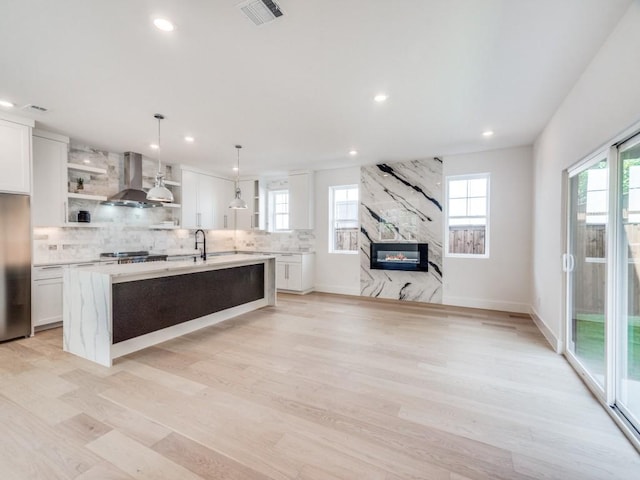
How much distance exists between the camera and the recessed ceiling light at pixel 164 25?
198 cm

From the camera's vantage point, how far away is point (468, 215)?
17.6 feet

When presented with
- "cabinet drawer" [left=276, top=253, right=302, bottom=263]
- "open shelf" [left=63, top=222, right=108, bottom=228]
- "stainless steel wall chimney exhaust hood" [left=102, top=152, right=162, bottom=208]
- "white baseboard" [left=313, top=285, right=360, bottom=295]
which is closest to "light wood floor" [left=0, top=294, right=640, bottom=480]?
"open shelf" [left=63, top=222, right=108, bottom=228]

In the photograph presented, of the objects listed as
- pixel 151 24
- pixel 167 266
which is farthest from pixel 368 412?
pixel 151 24

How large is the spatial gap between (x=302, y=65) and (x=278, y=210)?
509cm

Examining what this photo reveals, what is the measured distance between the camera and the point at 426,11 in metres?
1.90

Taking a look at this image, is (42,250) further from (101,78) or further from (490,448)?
(490,448)

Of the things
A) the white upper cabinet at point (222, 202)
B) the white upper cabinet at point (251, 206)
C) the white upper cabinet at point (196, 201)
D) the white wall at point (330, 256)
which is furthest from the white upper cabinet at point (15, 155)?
the white wall at point (330, 256)

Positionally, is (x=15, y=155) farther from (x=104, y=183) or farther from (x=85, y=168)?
(x=104, y=183)

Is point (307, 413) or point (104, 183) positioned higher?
point (104, 183)

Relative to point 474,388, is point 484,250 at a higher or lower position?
higher

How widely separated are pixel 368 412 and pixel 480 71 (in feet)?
9.93

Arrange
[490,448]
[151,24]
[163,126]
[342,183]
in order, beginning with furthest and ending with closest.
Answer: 1. [342,183]
2. [163,126]
3. [151,24]
4. [490,448]

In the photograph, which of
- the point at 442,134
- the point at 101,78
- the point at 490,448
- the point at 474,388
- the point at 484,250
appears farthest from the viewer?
the point at 484,250

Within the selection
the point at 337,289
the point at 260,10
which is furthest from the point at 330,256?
the point at 260,10
